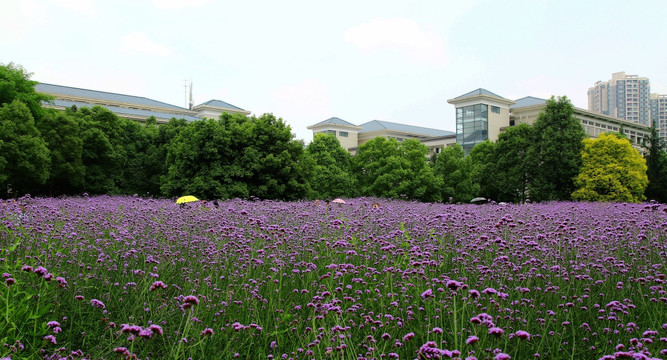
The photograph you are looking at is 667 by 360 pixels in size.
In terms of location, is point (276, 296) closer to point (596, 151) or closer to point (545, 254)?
point (545, 254)

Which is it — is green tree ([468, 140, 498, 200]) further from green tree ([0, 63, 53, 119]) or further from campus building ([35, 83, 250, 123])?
campus building ([35, 83, 250, 123])

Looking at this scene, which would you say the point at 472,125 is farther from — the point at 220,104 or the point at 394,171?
the point at 220,104

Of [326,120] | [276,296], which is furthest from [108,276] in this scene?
[326,120]

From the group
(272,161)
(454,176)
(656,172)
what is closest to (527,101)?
(656,172)

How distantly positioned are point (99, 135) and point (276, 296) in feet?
109

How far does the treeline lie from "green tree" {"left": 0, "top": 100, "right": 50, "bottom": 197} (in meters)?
0.06

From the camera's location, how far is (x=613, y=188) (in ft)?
109

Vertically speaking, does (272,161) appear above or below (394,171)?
above

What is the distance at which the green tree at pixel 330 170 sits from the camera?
1587 inches

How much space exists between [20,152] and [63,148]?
477 centimetres

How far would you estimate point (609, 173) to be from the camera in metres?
33.7

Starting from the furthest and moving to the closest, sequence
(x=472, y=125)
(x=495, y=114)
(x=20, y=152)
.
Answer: (x=495, y=114) < (x=472, y=125) < (x=20, y=152)

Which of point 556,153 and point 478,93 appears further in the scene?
point 478,93

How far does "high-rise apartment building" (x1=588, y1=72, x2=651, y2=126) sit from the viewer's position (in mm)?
144750
